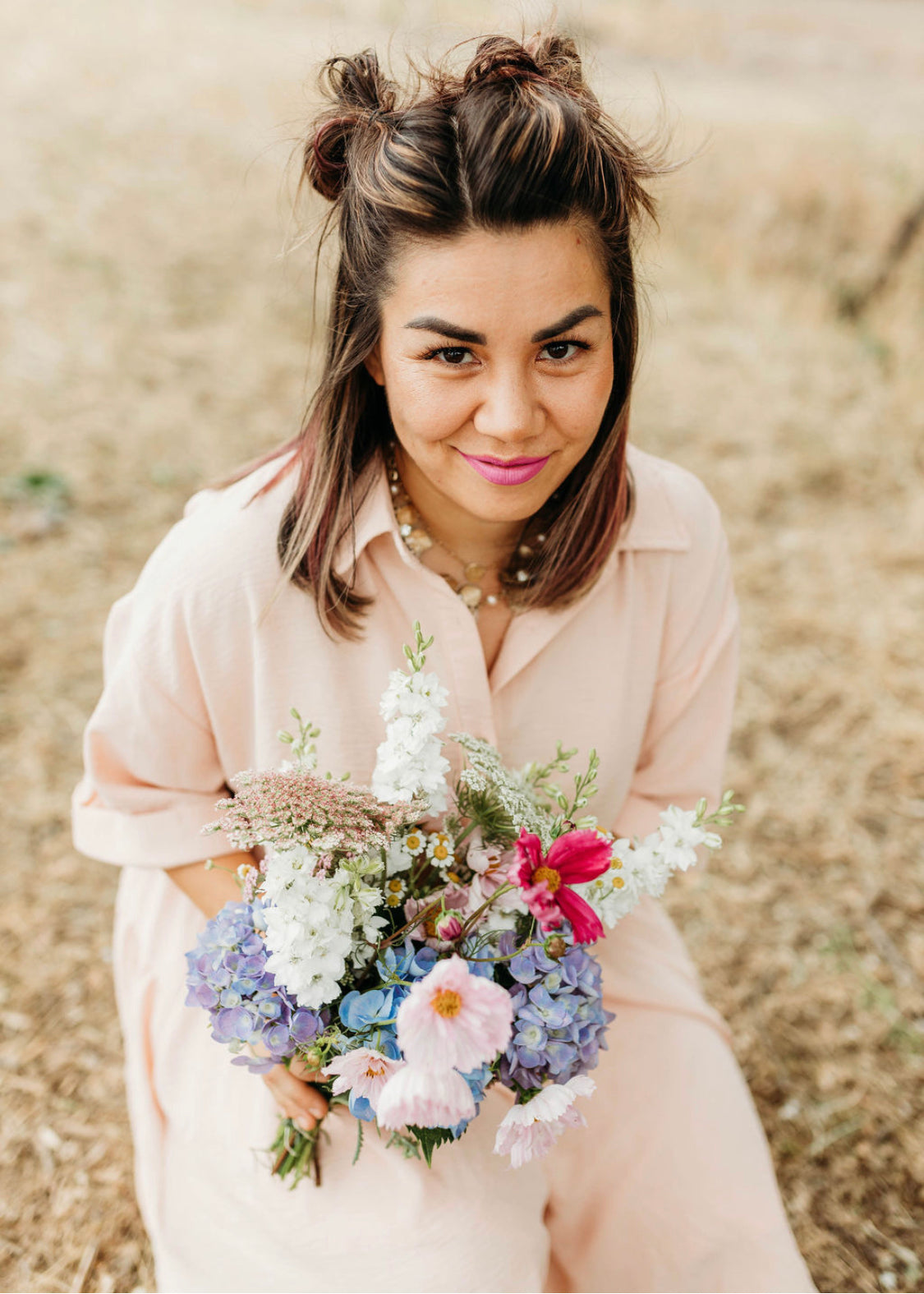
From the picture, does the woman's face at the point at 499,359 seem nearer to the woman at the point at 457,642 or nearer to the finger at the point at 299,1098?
the woman at the point at 457,642

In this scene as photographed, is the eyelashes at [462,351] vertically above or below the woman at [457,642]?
above

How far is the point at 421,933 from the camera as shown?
50.8 inches

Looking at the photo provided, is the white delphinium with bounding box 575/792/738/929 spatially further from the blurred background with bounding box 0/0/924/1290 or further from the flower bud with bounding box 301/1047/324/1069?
the blurred background with bounding box 0/0/924/1290

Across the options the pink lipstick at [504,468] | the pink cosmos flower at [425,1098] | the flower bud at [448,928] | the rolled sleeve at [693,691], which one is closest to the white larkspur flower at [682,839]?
the flower bud at [448,928]

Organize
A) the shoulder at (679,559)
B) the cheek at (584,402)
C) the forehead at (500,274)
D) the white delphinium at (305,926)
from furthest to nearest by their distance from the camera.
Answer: the shoulder at (679,559), the cheek at (584,402), the forehead at (500,274), the white delphinium at (305,926)

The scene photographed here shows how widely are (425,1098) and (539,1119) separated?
0.87 ft

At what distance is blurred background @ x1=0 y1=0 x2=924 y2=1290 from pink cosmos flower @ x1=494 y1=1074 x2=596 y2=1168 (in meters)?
1.19

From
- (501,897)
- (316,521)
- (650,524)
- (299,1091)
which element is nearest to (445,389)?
(316,521)

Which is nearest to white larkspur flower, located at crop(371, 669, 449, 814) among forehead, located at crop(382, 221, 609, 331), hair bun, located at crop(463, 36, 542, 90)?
forehead, located at crop(382, 221, 609, 331)

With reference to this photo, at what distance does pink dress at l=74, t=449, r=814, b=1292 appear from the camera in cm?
158

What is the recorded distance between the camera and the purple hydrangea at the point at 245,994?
3.95ft

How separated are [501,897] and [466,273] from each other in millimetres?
821

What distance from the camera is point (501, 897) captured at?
1.28m

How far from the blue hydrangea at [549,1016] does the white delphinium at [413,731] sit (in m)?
0.25
